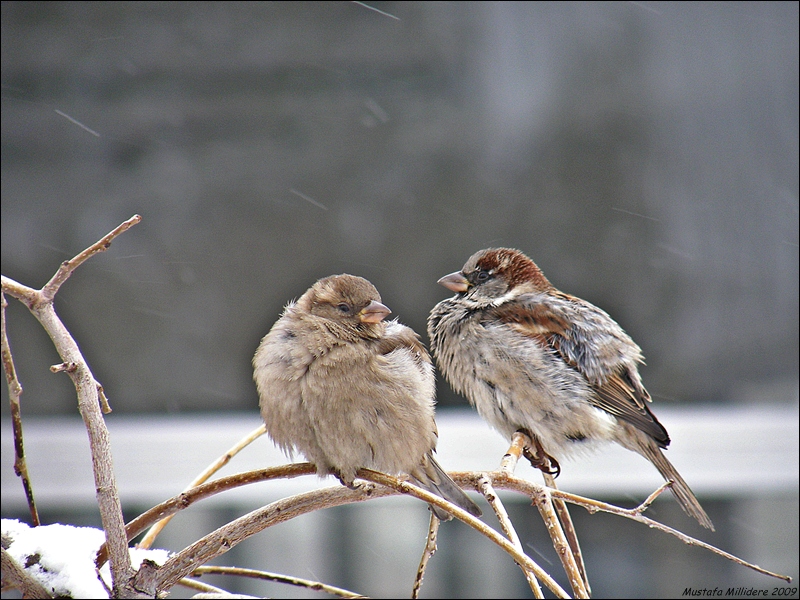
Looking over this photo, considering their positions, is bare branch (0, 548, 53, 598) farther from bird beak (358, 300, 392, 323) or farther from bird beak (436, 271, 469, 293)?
bird beak (436, 271, 469, 293)

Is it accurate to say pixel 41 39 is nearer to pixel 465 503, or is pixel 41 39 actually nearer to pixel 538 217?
pixel 538 217

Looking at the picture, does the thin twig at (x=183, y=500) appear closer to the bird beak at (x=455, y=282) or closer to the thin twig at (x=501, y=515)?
the thin twig at (x=501, y=515)

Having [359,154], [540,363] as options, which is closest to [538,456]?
[540,363]

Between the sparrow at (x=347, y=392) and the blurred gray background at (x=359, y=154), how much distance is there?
179 centimetres

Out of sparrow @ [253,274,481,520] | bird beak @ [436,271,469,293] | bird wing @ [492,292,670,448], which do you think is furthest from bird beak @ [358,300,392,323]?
bird wing @ [492,292,670,448]

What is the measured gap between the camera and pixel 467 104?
288 centimetres

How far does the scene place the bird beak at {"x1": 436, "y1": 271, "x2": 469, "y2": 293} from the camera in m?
1.43

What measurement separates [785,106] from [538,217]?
1081 mm

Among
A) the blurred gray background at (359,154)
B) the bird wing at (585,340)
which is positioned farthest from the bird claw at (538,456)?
the blurred gray background at (359,154)

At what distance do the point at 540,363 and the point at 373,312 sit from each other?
706mm

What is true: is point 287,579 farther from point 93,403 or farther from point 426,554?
point 93,403

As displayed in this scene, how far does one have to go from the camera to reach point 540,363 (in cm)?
157

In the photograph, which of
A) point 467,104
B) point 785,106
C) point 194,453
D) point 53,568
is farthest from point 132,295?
point 785,106

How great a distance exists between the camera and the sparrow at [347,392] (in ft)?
3.08
